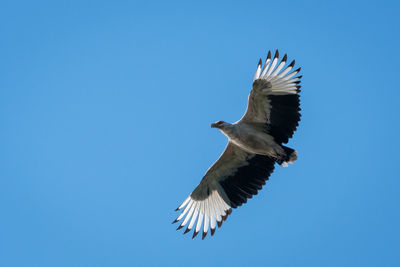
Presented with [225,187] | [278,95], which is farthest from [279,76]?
[225,187]

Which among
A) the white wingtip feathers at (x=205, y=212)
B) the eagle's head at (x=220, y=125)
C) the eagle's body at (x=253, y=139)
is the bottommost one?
the white wingtip feathers at (x=205, y=212)

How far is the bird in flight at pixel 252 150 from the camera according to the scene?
42.2 feet

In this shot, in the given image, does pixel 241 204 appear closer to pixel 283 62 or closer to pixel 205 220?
pixel 205 220

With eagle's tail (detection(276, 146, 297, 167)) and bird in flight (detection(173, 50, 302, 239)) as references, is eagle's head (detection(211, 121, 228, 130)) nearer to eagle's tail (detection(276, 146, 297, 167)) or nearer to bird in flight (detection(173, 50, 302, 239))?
bird in flight (detection(173, 50, 302, 239))

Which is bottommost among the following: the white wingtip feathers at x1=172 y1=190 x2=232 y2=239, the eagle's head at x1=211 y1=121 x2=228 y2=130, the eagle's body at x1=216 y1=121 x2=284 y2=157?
the white wingtip feathers at x1=172 y1=190 x2=232 y2=239

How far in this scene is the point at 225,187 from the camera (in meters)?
14.0

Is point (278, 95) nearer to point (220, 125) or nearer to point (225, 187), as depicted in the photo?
point (220, 125)

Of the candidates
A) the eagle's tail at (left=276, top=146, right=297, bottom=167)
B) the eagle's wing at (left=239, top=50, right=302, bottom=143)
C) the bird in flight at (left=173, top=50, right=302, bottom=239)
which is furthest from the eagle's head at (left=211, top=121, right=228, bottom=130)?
the eagle's tail at (left=276, top=146, right=297, bottom=167)

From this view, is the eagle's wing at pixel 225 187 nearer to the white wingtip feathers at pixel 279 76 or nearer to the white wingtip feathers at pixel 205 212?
the white wingtip feathers at pixel 205 212

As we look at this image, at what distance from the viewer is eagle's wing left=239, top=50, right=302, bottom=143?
1281 centimetres

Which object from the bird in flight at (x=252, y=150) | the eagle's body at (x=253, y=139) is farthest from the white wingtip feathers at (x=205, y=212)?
the eagle's body at (x=253, y=139)

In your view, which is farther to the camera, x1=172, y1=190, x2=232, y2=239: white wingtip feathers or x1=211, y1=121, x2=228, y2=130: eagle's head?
x1=172, y1=190, x2=232, y2=239: white wingtip feathers

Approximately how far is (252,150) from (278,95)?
5.08 feet

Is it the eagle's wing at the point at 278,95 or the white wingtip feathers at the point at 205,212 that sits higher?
the eagle's wing at the point at 278,95
